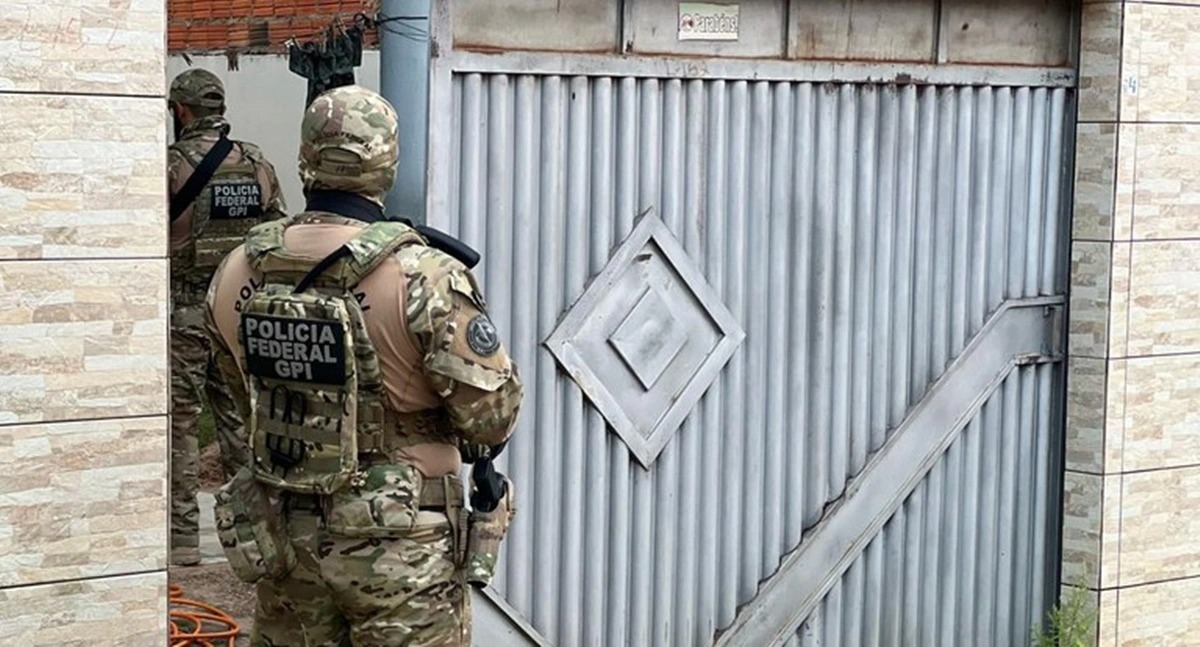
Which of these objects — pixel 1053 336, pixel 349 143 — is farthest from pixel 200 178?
pixel 1053 336

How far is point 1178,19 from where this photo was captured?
267 inches

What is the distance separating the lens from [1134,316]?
22.3 ft

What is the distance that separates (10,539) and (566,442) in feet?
5.43

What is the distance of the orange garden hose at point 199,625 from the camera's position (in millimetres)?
6145

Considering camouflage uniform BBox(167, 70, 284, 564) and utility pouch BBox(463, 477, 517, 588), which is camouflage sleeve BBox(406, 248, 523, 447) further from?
camouflage uniform BBox(167, 70, 284, 564)

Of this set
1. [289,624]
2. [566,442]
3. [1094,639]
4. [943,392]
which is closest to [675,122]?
[566,442]

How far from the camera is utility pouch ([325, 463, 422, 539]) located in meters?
4.60

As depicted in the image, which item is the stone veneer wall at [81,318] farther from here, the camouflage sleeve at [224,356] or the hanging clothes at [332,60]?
the hanging clothes at [332,60]

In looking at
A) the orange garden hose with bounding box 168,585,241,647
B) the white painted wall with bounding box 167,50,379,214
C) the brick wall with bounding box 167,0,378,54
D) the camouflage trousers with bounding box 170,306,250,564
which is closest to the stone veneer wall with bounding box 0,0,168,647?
the orange garden hose with bounding box 168,585,241,647

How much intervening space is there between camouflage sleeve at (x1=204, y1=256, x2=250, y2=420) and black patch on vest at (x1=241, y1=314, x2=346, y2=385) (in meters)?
0.24

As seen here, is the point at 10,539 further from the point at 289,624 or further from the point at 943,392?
the point at 943,392

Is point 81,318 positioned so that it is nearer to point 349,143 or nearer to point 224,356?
point 224,356

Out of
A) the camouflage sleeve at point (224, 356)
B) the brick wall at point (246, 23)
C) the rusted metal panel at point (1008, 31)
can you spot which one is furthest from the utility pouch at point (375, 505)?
the rusted metal panel at point (1008, 31)

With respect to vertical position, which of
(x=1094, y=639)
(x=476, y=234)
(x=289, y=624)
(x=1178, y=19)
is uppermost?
(x=1178, y=19)
